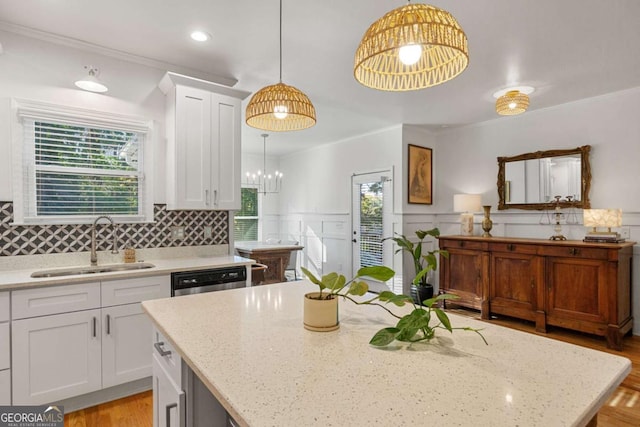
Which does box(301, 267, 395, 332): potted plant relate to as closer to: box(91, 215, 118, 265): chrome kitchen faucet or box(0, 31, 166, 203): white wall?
box(91, 215, 118, 265): chrome kitchen faucet

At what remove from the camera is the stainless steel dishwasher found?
2633 mm

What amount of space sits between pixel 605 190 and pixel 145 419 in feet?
16.1

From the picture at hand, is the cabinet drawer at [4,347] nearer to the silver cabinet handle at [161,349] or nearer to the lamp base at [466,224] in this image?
the silver cabinet handle at [161,349]

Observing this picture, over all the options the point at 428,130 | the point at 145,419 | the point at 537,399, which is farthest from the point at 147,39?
the point at 428,130

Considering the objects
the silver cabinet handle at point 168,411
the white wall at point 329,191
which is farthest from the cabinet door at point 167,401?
the white wall at point 329,191

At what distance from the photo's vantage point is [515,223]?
4.62 m

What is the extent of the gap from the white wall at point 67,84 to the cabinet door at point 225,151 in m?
0.48

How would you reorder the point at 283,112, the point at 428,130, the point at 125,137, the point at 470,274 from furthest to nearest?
the point at 428,130 → the point at 470,274 → the point at 125,137 → the point at 283,112

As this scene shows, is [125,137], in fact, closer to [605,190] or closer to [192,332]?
[192,332]

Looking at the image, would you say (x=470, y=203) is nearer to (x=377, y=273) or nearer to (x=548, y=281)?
(x=548, y=281)

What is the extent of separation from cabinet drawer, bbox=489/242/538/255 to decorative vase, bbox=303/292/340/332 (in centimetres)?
346

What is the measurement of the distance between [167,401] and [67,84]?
2627mm

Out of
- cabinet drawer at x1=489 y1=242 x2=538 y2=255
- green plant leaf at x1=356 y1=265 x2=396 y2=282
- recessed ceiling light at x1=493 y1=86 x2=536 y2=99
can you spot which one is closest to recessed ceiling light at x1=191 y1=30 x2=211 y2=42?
green plant leaf at x1=356 y1=265 x2=396 y2=282

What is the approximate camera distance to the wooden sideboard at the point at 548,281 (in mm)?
3336
